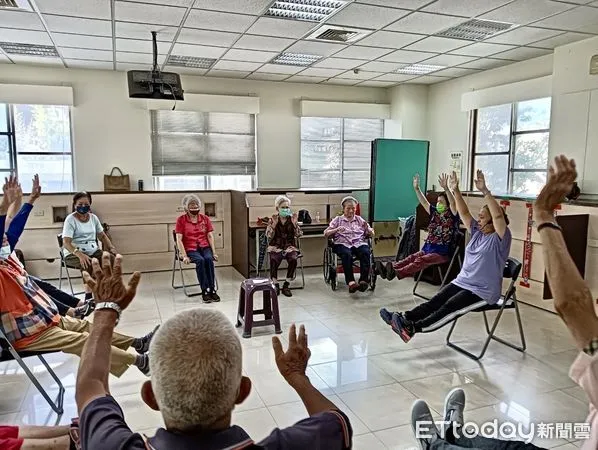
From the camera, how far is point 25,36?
17.0 ft

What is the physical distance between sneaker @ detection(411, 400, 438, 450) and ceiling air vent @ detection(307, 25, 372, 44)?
3.89m

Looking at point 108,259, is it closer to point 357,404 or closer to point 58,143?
point 357,404

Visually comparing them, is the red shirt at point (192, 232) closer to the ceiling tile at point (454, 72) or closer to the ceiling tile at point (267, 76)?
the ceiling tile at point (267, 76)

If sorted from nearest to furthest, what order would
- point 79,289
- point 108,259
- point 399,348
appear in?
point 108,259
point 399,348
point 79,289

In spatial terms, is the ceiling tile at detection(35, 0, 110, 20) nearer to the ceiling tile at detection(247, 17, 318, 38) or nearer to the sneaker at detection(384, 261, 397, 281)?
the ceiling tile at detection(247, 17, 318, 38)

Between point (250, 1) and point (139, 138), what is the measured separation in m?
3.84

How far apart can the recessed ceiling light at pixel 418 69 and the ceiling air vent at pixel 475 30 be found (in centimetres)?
146

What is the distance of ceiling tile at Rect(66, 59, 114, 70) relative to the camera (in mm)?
6402

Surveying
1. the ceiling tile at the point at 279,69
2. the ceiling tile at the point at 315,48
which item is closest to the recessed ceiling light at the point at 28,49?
the ceiling tile at the point at 279,69

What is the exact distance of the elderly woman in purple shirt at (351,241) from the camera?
5676 mm

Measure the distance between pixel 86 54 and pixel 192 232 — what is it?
2.72 meters

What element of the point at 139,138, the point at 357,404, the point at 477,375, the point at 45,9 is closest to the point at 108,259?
the point at 357,404

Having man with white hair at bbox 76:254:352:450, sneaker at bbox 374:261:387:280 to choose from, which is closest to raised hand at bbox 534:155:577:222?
man with white hair at bbox 76:254:352:450

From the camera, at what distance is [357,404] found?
2945 millimetres
